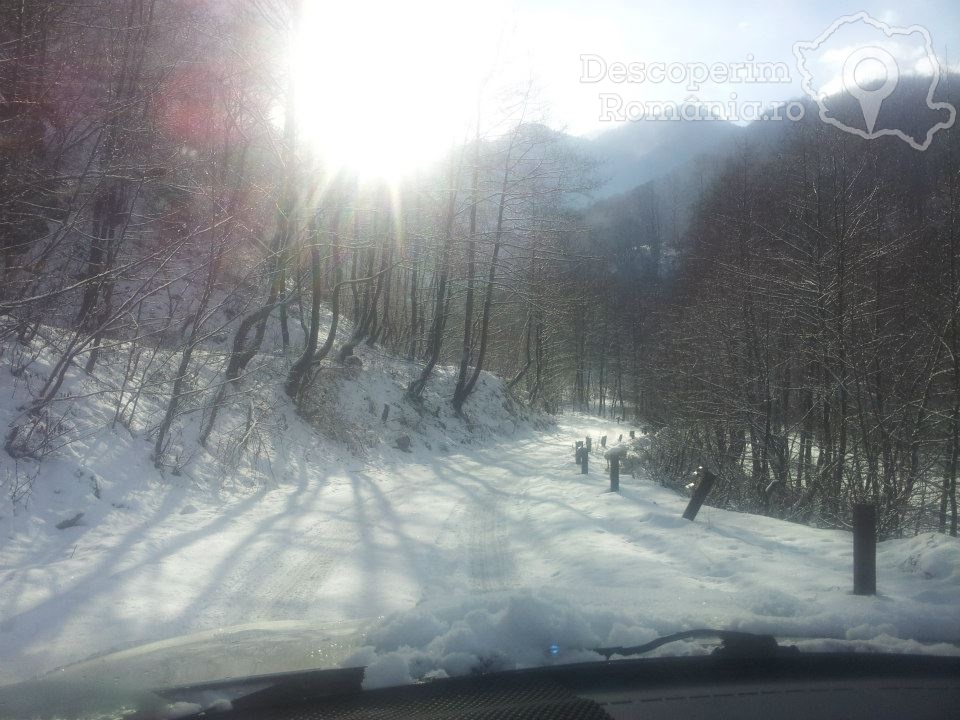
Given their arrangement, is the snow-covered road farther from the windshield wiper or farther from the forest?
the forest

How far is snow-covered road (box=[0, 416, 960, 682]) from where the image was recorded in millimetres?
3438

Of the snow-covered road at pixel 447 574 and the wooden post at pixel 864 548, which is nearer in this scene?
the snow-covered road at pixel 447 574

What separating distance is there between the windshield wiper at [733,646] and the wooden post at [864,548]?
236 centimetres

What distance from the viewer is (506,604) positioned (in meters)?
A: 3.41

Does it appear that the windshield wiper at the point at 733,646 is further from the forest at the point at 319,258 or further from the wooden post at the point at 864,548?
the forest at the point at 319,258

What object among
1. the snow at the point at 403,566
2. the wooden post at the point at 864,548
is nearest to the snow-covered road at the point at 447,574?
the snow at the point at 403,566

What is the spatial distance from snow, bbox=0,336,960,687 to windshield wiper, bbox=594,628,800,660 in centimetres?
9

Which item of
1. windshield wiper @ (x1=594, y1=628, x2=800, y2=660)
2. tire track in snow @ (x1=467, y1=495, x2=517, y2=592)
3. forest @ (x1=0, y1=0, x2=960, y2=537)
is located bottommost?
tire track in snow @ (x1=467, y1=495, x2=517, y2=592)

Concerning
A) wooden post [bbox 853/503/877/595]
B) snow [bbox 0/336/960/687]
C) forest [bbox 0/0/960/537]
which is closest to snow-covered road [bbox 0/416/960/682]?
snow [bbox 0/336/960/687]

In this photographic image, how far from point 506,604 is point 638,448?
18.7m

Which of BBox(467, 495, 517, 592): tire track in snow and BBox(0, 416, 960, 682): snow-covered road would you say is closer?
BBox(0, 416, 960, 682): snow-covered road

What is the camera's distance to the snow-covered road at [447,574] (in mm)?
3438

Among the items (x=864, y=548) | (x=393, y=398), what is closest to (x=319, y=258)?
(x=393, y=398)

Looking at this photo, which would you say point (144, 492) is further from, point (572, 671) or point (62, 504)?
point (572, 671)
